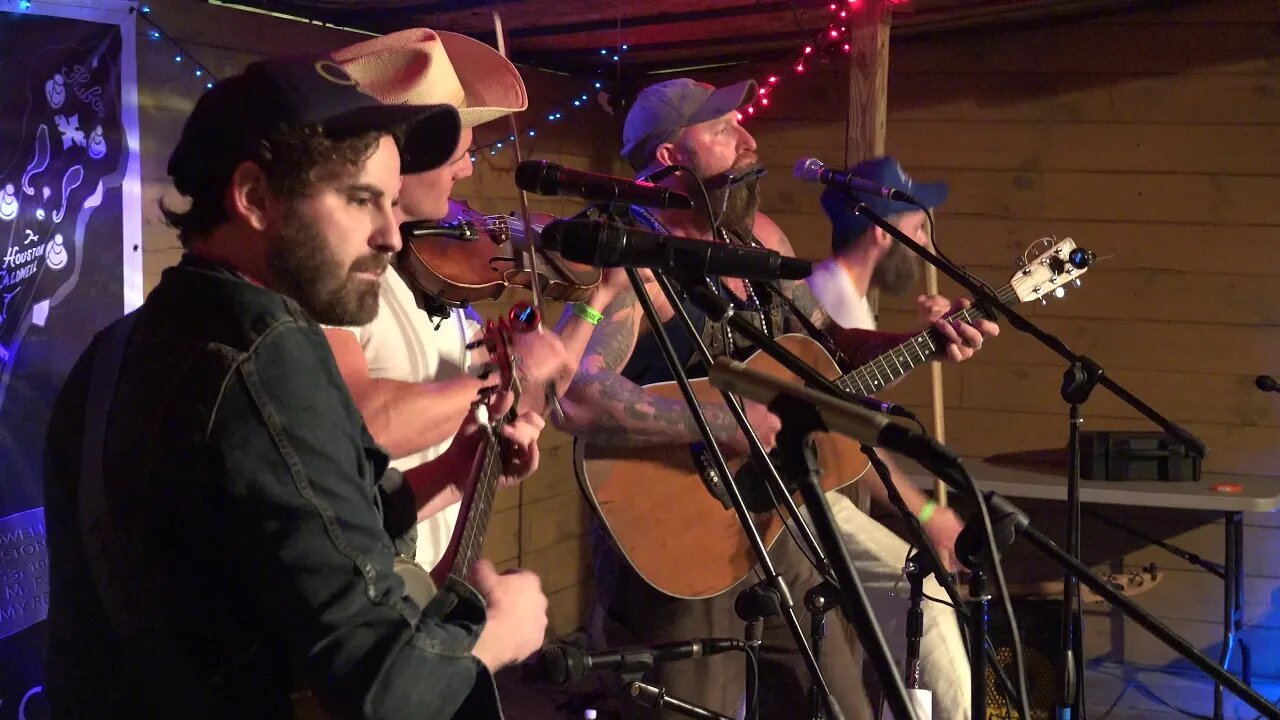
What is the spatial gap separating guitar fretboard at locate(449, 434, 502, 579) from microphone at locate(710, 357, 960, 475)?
2.14ft

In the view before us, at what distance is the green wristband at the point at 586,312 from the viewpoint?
2828 millimetres

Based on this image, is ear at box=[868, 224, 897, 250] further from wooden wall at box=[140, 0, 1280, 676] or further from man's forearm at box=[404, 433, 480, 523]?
man's forearm at box=[404, 433, 480, 523]

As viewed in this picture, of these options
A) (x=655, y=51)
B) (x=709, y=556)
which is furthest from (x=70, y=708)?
(x=655, y=51)

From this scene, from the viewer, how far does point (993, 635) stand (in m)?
4.56

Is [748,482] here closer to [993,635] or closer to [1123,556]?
[993,635]

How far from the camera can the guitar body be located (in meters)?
2.92

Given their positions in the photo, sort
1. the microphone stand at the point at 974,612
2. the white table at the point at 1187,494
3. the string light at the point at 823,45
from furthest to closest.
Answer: the string light at the point at 823,45
the white table at the point at 1187,494
the microphone stand at the point at 974,612

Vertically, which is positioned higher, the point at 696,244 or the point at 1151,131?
the point at 1151,131

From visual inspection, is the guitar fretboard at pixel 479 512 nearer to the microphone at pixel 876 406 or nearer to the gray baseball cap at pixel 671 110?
the microphone at pixel 876 406

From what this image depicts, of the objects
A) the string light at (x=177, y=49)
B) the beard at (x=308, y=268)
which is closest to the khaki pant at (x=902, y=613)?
the beard at (x=308, y=268)

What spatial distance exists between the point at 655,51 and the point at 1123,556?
3238 millimetres

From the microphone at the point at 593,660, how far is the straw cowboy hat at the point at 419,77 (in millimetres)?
1048

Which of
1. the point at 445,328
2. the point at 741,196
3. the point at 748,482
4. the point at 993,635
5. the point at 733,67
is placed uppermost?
the point at 733,67

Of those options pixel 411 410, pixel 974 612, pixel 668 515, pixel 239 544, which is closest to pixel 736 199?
pixel 668 515
